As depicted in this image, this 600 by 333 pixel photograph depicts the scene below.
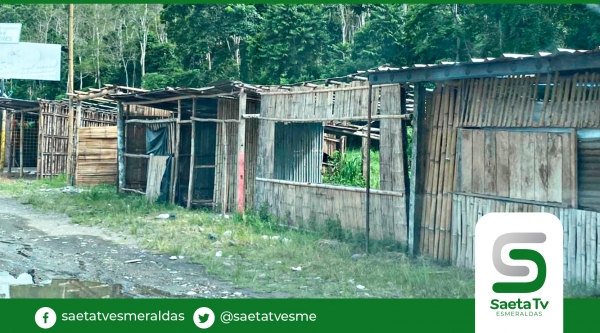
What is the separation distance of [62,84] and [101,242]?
Result: 22.0m

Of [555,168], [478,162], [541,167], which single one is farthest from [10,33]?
[555,168]

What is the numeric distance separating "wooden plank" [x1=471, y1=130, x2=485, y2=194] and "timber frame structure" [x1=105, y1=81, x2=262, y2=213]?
5.16m

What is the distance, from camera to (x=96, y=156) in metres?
18.5

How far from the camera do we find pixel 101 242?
409 inches

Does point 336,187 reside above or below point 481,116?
below

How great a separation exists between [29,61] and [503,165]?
15758 mm

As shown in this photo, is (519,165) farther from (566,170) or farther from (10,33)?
(10,33)

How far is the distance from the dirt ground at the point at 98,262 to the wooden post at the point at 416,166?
254 cm

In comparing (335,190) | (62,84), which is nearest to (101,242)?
(335,190)

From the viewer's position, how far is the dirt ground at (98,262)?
7.46 meters

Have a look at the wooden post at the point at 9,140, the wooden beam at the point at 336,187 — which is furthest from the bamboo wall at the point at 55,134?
the wooden beam at the point at 336,187

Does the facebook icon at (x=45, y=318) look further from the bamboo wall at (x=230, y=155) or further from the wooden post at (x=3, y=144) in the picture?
the wooden post at (x=3, y=144)

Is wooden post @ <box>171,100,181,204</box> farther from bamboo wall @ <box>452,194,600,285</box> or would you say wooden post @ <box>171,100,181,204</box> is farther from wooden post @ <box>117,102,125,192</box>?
bamboo wall @ <box>452,194,600,285</box>

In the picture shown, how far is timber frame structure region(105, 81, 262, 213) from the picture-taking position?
12.9m
